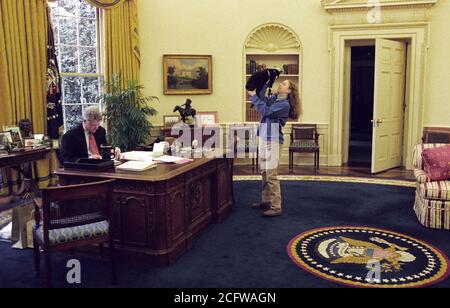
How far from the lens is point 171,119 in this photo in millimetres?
8195

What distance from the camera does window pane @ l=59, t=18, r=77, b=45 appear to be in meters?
7.06

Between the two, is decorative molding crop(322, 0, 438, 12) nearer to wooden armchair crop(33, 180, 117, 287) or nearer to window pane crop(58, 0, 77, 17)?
window pane crop(58, 0, 77, 17)

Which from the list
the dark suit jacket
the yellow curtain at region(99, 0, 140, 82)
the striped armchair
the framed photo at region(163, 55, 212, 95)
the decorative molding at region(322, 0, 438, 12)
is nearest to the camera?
the dark suit jacket

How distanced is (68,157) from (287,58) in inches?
216

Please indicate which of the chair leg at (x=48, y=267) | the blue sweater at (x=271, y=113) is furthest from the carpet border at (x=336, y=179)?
the chair leg at (x=48, y=267)

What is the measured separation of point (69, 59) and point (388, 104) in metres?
5.47

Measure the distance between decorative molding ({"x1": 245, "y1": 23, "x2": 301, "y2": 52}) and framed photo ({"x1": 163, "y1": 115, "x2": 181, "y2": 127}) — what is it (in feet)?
6.16

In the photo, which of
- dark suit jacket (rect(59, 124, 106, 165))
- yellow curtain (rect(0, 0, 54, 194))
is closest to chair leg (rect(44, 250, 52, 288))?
dark suit jacket (rect(59, 124, 106, 165))

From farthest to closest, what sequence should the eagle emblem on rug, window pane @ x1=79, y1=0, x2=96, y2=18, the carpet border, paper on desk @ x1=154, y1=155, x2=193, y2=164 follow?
window pane @ x1=79, y1=0, x2=96, y2=18 < the carpet border < paper on desk @ x1=154, y1=155, x2=193, y2=164 < the eagle emblem on rug

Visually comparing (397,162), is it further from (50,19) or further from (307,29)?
(50,19)

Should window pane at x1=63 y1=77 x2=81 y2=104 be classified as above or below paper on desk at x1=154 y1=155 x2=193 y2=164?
above

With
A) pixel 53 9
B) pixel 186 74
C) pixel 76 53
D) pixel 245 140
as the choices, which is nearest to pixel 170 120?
pixel 186 74

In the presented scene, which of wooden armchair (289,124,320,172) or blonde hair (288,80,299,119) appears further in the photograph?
wooden armchair (289,124,320,172)

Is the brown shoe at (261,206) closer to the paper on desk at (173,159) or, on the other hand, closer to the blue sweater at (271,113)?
the blue sweater at (271,113)
